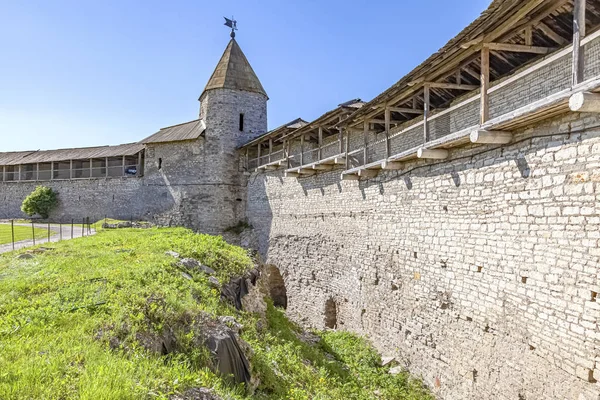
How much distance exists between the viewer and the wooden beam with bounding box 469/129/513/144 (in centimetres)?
692

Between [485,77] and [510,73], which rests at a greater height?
[510,73]

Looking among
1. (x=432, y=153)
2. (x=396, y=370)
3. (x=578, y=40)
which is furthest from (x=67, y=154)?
(x=578, y=40)

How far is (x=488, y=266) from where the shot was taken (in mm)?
7523

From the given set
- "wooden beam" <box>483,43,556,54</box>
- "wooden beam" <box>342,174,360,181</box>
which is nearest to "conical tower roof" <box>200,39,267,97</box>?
"wooden beam" <box>342,174,360,181</box>

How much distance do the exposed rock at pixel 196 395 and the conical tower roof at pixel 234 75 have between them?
22.6 metres

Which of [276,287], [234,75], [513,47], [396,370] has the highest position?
[234,75]

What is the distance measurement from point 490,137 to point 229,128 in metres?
19.6

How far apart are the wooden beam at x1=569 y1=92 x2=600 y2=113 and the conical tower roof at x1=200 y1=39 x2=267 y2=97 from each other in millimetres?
22008

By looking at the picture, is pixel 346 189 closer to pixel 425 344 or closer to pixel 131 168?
pixel 425 344

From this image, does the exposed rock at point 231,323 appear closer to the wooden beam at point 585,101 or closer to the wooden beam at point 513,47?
the wooden beam at point 585,101

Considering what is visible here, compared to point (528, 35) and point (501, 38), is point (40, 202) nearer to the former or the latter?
point (501, 38)

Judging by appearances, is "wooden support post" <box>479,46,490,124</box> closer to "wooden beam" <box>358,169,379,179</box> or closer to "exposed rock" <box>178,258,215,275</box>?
"wooden beam" <box>358,169,379,179</box>

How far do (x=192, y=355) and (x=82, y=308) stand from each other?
1.67m

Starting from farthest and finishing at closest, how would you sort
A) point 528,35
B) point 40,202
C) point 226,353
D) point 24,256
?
1. point 40,202
2. point 24,256
3. point 528,35
4. point 226,353
